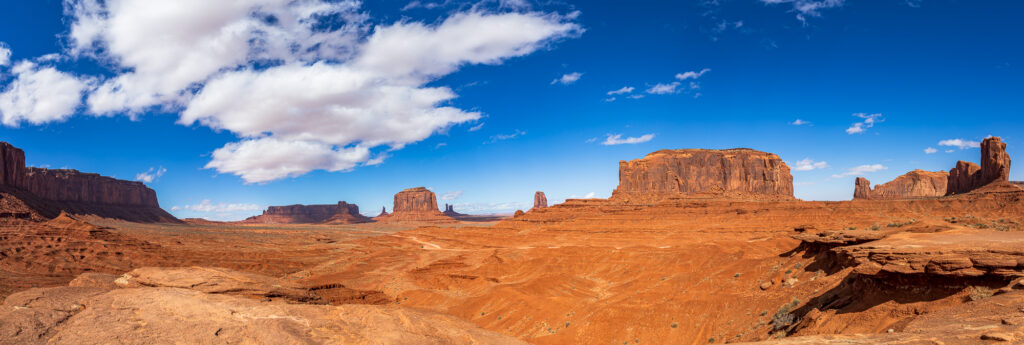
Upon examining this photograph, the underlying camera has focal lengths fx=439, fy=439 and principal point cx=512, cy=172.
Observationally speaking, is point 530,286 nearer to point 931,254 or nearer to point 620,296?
point 620,296

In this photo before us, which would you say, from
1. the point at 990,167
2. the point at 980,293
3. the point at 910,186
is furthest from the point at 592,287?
the point at 910,186

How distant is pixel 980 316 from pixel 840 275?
638 cm

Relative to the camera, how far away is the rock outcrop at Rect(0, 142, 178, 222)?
261 ft

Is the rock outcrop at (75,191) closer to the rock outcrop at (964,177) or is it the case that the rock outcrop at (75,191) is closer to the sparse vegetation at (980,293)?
the sparse vegetation at (980,293)

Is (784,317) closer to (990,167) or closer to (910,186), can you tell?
(990,167)

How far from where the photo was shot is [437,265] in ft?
120

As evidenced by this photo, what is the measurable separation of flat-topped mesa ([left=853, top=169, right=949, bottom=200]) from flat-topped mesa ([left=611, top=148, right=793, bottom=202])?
19.8 metres

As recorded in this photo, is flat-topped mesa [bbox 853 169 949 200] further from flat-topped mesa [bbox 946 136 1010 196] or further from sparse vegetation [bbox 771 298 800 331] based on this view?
sparse vegetation [bbox 771 298 800 331]

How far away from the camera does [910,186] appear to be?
102 metres

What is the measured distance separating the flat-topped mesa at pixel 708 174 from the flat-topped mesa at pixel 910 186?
19.8 m

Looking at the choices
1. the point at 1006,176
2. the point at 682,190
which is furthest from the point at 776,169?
the point at 1006,176

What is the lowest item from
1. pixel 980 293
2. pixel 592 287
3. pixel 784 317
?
pixel 592 287

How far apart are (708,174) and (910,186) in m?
49.1

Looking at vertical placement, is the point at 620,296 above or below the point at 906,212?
below
